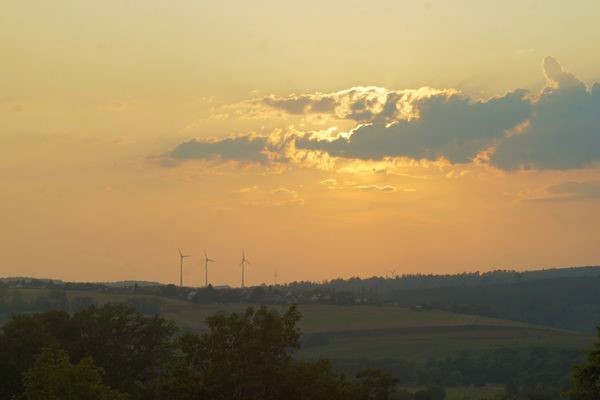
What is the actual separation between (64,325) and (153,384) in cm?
1241

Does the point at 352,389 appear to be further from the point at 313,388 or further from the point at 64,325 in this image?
the point at 64,325

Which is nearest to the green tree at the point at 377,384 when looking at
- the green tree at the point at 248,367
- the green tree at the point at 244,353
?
the green tree at the point at 248,367

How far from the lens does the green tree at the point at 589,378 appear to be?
182 feet

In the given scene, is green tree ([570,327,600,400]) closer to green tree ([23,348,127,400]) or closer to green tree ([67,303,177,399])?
green tree ([23,348,127,400])

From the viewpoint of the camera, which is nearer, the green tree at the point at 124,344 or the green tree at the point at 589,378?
the green tree at the point at 589,378

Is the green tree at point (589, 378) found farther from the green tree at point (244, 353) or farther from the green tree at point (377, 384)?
the green tree at point (377, 384)

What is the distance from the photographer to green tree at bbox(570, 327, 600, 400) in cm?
5556

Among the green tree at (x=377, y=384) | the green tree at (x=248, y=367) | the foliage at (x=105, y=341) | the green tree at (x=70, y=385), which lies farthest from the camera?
the green tree at (x=377, y=384)

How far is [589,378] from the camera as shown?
182ft

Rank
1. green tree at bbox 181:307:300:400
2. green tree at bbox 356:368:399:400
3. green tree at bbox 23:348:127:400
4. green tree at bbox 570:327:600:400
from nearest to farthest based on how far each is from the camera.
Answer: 1. green tree at bbox 570:327:600:400
2. green tree at bbox 181:307:300:400
3. green tree at bbox 23:348:127:400
4. green tree at bbox 356:368:399:400

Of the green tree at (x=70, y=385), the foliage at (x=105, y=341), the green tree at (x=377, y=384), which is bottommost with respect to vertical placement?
the green tree at (x=377, y=384)

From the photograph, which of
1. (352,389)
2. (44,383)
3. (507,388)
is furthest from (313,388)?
(507,388)

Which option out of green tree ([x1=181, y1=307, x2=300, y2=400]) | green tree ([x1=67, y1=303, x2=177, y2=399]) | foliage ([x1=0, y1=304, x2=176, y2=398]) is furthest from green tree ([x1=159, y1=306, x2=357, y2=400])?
green tree ([x1=67, y1=303, x2=177, y2=399])

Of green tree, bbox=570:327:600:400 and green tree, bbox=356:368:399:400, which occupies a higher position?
green tree, bbox=570:327:600:400
